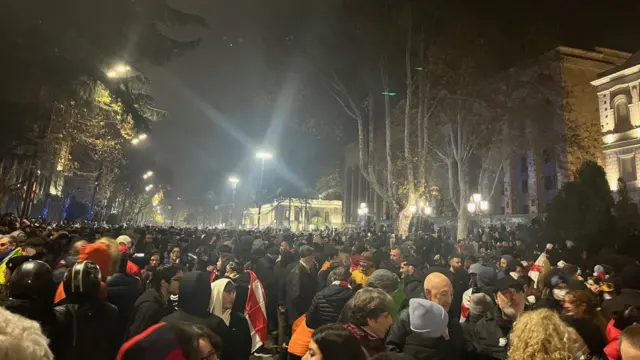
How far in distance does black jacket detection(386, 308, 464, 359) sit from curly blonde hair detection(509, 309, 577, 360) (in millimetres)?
556

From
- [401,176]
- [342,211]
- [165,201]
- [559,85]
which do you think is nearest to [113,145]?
[401,176]

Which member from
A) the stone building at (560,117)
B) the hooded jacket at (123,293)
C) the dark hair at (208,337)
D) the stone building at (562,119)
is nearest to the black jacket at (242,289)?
the hooded jacket at (123,293)

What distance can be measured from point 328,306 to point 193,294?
152 cm

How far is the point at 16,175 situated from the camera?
2273cm

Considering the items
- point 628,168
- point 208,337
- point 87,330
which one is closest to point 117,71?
point 87,330

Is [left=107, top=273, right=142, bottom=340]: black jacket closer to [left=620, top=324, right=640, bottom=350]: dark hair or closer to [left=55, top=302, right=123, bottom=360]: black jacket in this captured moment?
[left=55, top=302, right=123, bottom=360]: black jacket

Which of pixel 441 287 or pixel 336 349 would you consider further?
pixel 441 287

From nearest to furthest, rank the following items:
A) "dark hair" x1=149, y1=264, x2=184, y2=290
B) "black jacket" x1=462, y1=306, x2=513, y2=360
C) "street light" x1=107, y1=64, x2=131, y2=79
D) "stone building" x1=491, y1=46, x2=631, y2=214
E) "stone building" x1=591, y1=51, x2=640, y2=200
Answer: "black jacket" x1=462, y1=306, x2=513, y2=360 → "dark hair" x1=149, y1=264, x2=184, y2=290 → "street light" x1=107, y1=64, x2=131, y2=79 → "stone building" x1=591, y1=51, x2=640, y2=200 → "stone building" x1=491, y1=46, x2=631, y2=214

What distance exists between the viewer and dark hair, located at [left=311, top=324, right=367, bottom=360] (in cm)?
208

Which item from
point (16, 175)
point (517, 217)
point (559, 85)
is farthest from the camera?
point (559, 85)

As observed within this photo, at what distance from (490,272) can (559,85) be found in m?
36.5

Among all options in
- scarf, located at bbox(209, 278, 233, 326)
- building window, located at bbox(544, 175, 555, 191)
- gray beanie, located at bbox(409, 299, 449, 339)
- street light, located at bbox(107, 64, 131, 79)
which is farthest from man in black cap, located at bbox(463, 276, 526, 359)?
building window, located at bbox(544, 175, 555, 191)

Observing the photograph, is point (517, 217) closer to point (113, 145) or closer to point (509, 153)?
point (509, 153)

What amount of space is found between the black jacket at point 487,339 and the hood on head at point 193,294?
7.31 feet
